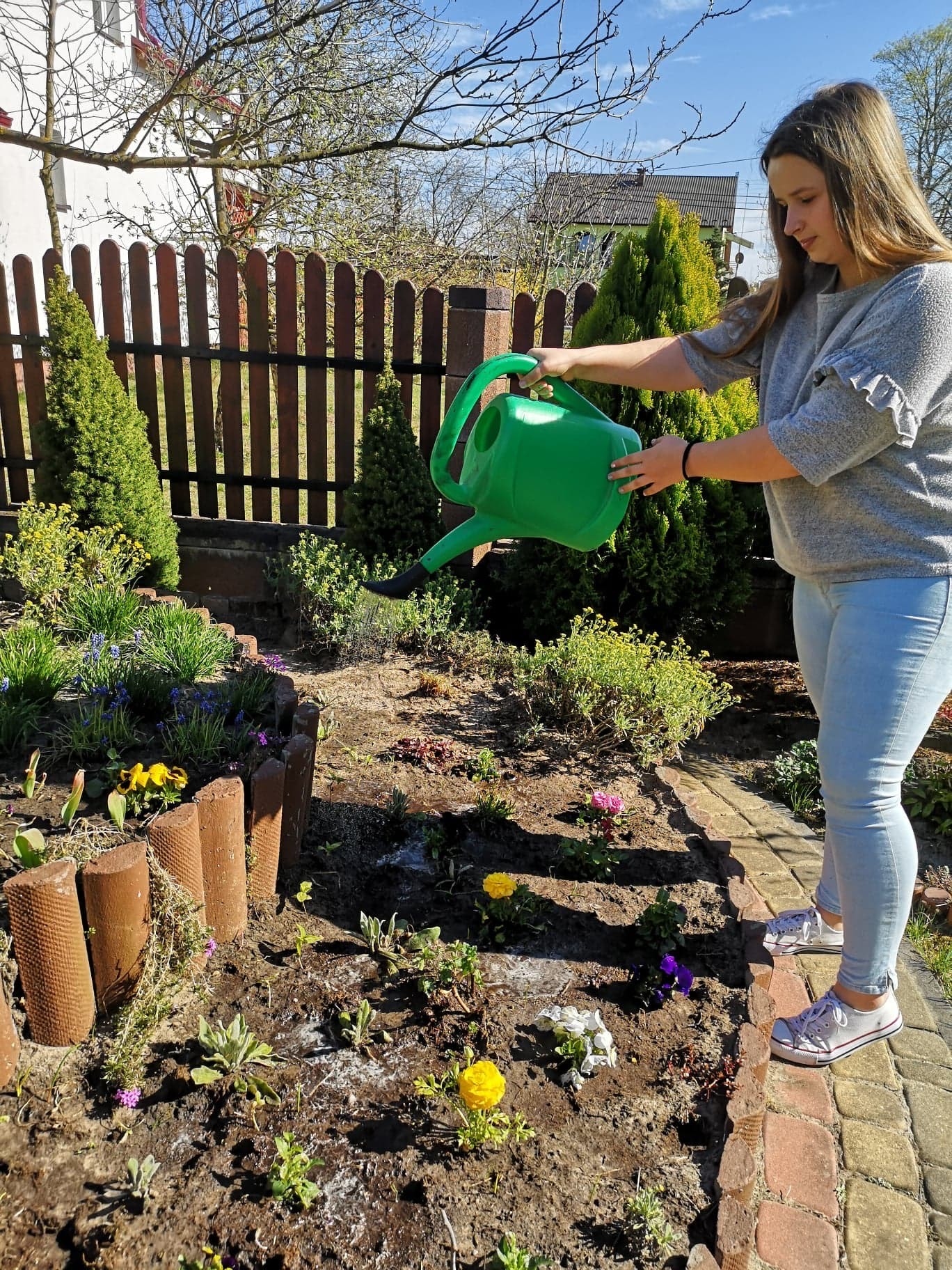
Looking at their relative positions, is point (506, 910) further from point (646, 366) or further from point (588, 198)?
point (588, 198)

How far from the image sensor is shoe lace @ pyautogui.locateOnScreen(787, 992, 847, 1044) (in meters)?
1.95

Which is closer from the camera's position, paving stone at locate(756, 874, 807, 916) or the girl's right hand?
the girl's right hand

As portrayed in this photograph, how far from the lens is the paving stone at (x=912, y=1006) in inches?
91.6

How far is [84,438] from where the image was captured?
461 centimetres

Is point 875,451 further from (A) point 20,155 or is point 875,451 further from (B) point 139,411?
(A) point 20,155

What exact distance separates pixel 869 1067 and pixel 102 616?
2.73 meters

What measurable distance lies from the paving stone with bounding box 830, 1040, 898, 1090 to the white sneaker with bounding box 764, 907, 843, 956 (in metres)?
0.25

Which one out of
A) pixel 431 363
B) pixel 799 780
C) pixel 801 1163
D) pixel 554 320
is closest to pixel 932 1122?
pixel 801 1163

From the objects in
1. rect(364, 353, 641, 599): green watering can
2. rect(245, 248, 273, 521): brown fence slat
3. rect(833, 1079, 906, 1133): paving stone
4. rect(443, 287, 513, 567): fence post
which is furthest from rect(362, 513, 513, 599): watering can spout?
rect(245, 248, 273, 521): brown fence slat

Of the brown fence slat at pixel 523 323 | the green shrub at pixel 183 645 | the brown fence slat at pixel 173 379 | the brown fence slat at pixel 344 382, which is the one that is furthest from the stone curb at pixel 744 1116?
the brown fence slat at pixel 173 379

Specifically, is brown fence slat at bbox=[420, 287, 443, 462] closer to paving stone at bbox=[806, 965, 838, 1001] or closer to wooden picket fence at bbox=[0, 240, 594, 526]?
wooden picket fence at bbox=[0, 240, 594, 526]

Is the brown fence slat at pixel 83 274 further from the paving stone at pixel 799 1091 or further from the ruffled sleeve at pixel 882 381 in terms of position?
the paving stone at pixel 799 1091

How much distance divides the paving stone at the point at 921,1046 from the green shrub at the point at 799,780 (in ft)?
3.96

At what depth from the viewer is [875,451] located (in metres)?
1.65
